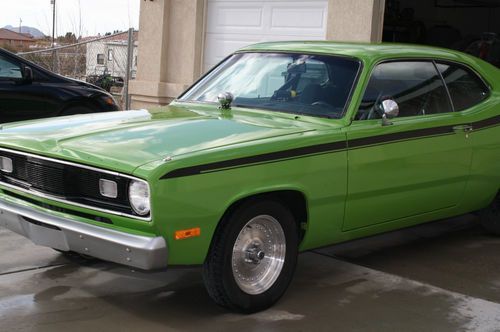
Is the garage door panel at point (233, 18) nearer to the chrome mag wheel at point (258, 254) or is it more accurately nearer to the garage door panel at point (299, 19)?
the garage door panel at point (299, 19)

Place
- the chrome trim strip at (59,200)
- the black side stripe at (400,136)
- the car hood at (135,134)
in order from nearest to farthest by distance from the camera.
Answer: the chrome trim strip at (59,200) → the car hood at (135,134) → the black side stripe at (400,136)

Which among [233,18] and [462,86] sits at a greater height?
[233,18]

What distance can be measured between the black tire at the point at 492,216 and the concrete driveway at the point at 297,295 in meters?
0.43

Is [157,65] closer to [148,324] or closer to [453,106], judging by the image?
[453,106]

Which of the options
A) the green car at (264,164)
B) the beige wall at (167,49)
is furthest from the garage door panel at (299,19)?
the green car at (264,164)

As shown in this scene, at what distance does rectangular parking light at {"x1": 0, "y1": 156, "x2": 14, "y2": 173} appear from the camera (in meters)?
4.92

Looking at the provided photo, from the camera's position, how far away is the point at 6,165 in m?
4.96

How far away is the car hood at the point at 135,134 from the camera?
4.34 metres

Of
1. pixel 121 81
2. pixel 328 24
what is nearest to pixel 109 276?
pixel 328 24

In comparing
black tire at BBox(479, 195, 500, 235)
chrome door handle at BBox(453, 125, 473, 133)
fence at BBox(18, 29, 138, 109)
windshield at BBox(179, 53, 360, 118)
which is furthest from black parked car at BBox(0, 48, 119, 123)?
fence at BBox(18, 29, 138, 109)

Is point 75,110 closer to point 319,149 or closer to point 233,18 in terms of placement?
point 233,18

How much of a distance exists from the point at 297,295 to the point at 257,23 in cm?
738

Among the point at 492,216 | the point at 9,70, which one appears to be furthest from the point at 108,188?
the point at 9,70

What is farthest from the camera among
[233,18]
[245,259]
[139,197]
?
[233,18]
